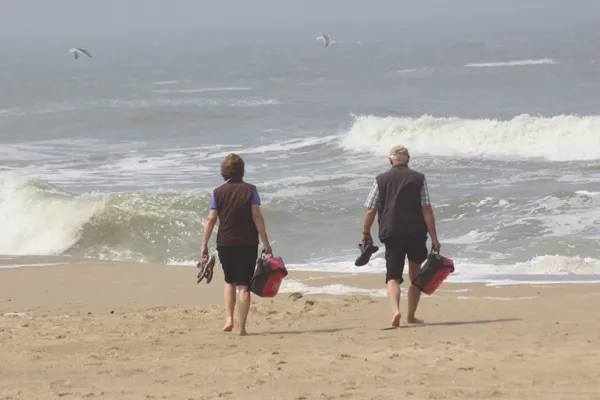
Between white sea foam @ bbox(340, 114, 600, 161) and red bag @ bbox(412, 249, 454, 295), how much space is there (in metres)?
17.0

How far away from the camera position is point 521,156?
25578mm

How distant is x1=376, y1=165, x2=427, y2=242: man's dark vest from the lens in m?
7.75

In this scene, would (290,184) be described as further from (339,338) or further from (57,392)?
(57,392)

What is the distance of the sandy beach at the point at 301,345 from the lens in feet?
19.6

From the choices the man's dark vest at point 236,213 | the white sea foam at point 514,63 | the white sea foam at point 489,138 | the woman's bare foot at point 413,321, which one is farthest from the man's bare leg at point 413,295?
the white sea foam at point 514,63

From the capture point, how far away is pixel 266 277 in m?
7.77

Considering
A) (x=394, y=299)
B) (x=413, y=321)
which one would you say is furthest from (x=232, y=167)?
(x=413, y=321)

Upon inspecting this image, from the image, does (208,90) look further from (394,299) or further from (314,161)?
(394,299)

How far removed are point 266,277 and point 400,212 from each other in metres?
1.04

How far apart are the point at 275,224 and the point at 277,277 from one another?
8.84m

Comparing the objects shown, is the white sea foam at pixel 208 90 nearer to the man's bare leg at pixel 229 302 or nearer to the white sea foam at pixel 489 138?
the white sea foam at pixel 489 138

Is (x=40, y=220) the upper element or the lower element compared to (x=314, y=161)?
lower

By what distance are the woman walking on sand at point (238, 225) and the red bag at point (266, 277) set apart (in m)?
0.07

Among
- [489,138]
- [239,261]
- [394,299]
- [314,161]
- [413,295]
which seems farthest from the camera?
[489,138]
